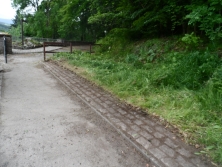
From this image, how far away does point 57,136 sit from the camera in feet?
9.04

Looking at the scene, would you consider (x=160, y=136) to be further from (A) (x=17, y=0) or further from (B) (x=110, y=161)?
(A) (x=17, y=0)

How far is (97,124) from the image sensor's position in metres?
3.13

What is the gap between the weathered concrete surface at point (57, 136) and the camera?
225 cm

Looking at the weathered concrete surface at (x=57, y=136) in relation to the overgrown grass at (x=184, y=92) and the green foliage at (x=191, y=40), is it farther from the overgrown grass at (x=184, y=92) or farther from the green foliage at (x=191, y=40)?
the green foliage at (x=191, y=40)

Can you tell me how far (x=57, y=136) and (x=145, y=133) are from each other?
125cm

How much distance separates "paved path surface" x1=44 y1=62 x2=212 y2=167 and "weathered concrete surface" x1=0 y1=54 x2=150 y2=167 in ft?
0.41

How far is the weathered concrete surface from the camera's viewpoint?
2.25 meters

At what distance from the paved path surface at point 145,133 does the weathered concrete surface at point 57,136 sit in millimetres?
126

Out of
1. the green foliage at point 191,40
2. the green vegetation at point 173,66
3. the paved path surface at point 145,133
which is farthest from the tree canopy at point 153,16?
the paved path surface at point 145,133

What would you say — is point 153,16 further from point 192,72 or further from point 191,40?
point 192,72

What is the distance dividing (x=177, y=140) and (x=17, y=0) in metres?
33.1

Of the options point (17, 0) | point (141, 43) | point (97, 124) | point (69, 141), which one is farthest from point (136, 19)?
point (17, 0)

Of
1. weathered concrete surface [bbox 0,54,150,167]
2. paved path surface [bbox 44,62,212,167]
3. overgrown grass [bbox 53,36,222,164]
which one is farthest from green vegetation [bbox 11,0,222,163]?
weathered concrete surface [bbox 0,54,150,167]

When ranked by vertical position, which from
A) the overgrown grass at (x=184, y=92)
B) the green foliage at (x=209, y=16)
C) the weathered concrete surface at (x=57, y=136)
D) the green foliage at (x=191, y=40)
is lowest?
the weathered concrete surface at (x=57, y=136)
